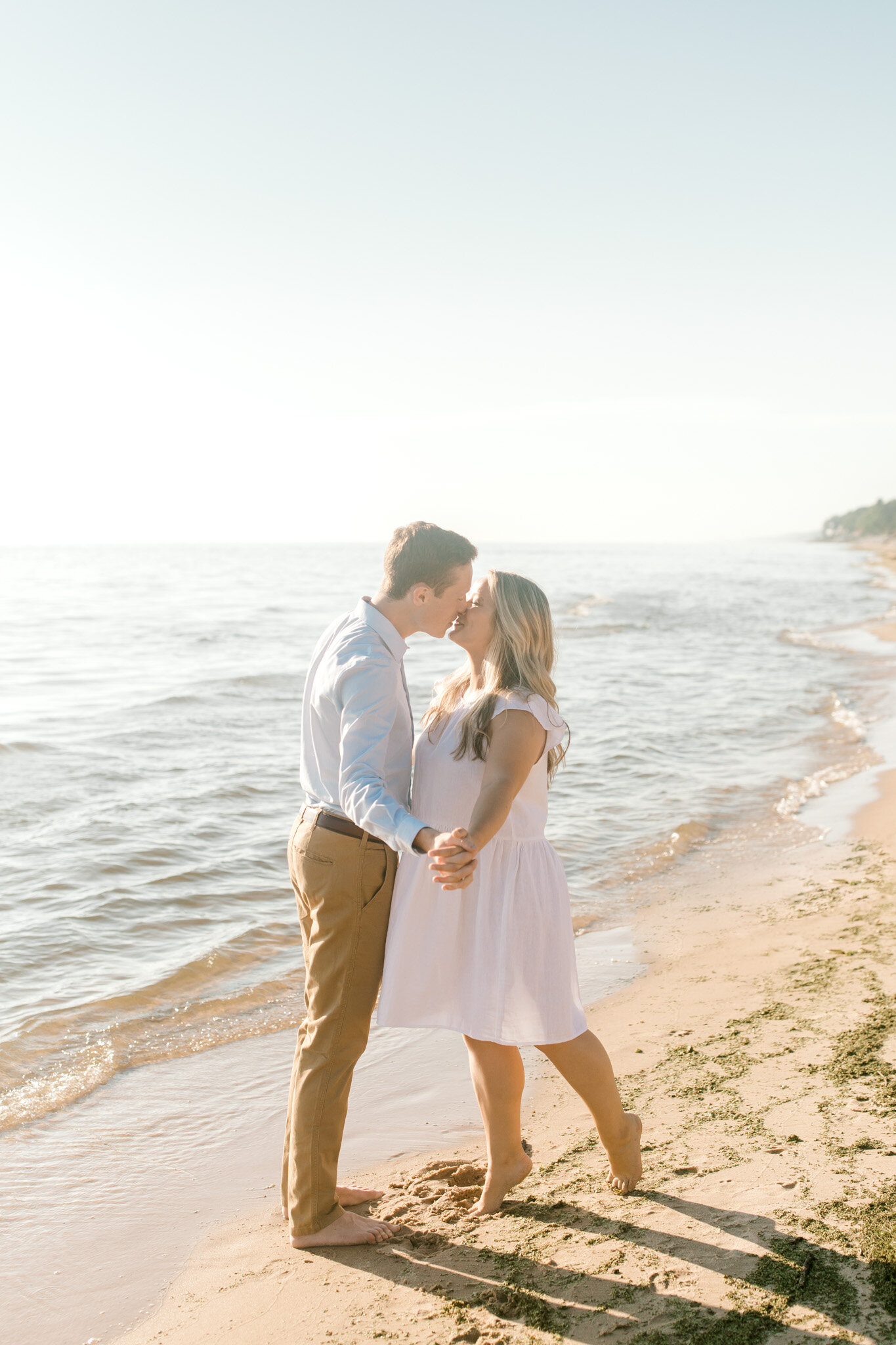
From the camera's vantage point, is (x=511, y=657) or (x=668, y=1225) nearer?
(x=668, y=1225)

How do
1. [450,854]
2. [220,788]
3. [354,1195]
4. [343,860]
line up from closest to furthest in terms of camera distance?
[450,854], [343,860], [354,1195], [220,788]

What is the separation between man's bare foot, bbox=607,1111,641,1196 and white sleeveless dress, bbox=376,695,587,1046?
1.28 feet

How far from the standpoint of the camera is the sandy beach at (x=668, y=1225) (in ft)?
8.12

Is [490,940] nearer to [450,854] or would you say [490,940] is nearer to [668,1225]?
[450,854]

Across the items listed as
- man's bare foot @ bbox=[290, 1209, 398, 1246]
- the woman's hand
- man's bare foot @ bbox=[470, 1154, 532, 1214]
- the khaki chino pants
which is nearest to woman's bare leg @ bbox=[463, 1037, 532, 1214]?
man's bare foot @ bbox=[470, 1154, 532, 1214]

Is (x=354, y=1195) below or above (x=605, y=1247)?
below

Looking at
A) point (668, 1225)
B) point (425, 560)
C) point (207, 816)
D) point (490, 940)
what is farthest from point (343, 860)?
point (207, 816)

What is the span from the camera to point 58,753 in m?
11.8

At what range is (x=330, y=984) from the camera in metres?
3.16

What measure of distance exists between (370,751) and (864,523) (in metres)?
122

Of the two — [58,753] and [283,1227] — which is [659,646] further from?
[283,1227]

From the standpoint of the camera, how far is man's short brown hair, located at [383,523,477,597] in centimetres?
319

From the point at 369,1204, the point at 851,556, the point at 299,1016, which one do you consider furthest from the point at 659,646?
the point at 851,556

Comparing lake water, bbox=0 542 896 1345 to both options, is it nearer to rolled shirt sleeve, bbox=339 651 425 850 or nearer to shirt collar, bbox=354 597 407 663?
rolled shirt sleeve, bbox=339 651 425 850
